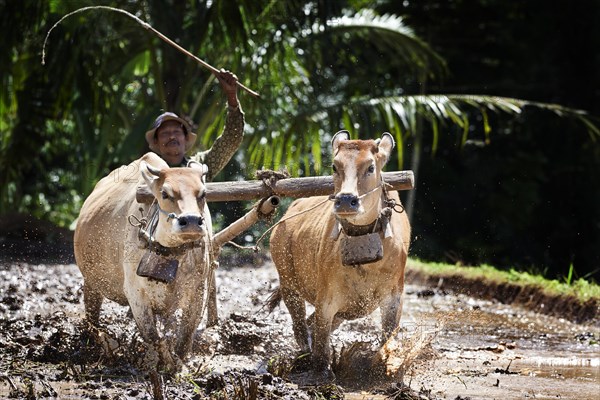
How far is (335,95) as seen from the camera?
49.9ft

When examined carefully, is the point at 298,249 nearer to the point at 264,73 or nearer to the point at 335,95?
the point at 264,73

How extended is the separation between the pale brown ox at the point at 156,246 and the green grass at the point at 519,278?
4.62m

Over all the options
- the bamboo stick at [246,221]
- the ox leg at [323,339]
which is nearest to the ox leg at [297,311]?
the bamboo stick at [246,221]

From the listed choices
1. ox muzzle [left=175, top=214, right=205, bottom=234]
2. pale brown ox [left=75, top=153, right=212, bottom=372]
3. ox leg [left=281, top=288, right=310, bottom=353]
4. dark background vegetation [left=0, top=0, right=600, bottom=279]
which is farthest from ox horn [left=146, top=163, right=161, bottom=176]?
dark background vegetation [left=0, top=0, right=600, bottom=279]

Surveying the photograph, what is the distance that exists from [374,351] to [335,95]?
8549 mm

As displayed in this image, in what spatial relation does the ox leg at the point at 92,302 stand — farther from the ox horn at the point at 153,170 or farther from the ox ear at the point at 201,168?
the ox horn at the point at 153,170

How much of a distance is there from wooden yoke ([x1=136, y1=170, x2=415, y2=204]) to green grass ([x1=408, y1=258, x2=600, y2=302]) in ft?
13.0

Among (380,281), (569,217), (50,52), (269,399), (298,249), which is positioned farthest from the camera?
(569,217)

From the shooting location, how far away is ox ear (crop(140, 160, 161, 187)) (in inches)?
261

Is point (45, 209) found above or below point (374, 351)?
below

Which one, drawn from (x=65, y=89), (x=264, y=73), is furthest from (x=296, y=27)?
(x=65, y=89)

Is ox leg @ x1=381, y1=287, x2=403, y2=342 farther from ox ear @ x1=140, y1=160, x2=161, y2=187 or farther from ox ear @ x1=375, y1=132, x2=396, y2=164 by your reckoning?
ox ear @ x1=140, y1=160, x2=161, y2=187

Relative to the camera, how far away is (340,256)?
22.4ft

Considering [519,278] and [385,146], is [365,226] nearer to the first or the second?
[385,146]
